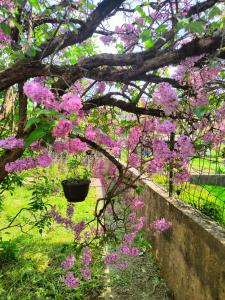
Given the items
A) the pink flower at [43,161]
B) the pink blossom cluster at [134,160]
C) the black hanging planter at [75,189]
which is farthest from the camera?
the black hanging planter at [75,189]

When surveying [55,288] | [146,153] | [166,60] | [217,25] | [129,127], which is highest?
[217,25]

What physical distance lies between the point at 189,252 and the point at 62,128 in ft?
8.42

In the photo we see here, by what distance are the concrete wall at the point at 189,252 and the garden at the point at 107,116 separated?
0.48 feet

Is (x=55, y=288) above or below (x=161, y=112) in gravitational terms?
below

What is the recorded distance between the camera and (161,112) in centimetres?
291

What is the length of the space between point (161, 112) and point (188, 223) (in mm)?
1562

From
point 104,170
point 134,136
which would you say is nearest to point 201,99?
point 134,136

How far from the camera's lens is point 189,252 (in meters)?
3.88

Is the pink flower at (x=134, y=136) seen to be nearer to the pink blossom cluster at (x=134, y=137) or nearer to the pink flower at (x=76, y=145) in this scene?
the pink blossom cluster at (x=134, y=137)

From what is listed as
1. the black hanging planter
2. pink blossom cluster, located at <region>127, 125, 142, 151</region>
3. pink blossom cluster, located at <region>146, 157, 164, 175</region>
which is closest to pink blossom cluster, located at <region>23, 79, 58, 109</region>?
pink blossom cluster, located at <region>146, 157, 164, 175</region>

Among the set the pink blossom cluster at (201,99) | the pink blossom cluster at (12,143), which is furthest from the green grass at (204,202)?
the pink blossom cluster at (12,143)

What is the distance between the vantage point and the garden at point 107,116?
228 cm

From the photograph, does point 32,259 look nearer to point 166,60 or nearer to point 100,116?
point 100,116

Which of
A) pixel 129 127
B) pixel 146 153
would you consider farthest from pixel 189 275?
pixel 129 127
